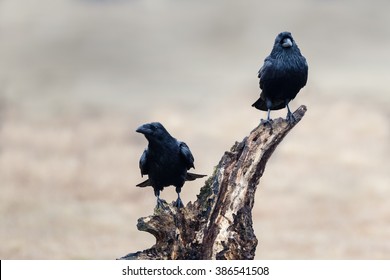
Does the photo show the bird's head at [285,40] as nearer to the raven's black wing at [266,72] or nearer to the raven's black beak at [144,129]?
the raven's black wing at [266,72]

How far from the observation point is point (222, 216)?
10.4 m

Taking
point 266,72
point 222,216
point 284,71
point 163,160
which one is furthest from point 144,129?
point 284,71

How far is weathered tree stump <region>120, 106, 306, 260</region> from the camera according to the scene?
10.3m

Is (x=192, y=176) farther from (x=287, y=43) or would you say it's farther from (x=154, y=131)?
(x=287, y=43)

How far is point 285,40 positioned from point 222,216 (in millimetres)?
3282

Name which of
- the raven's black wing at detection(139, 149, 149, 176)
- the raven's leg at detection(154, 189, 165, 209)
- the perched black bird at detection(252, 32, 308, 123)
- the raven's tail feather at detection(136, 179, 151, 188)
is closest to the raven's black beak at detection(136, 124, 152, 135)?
the raven's black wing at detection(139, 149, 149, 176)

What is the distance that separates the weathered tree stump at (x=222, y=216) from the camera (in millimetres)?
10289

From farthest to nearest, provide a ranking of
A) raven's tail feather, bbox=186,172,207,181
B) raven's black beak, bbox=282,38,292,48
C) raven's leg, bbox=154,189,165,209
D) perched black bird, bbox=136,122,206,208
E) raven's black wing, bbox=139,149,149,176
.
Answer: raven's tail feather, bbox=186,172,207,181 → raven's black wing, bbox=139,149,149,176 → raven's black beak, bbox=282,38,292,48 → perched black bird, bbox=136,122,206,208 → raven's leg, bbox=154,189,165,209

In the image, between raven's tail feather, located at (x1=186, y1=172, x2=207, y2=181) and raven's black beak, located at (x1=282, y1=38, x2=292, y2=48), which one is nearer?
raven's black beak, located at (x1=282, y1=38, x2=292, y2=48)

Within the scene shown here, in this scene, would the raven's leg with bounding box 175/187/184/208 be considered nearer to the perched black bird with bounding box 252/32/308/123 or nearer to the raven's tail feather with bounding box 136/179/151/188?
the raven's tail feather with bounding box 136/179/151/188
